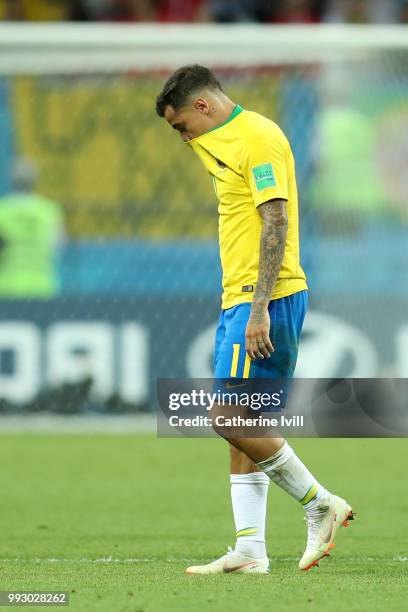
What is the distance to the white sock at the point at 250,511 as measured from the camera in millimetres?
5055

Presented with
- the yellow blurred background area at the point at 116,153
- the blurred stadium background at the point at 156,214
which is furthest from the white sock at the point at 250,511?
the yellow blurred background area at the point at 116,153

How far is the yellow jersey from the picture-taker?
489 cm

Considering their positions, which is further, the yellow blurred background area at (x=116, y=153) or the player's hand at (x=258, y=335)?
the yellow blurred background area at (x=116, y=153)

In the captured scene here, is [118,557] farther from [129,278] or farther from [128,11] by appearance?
[128,11]

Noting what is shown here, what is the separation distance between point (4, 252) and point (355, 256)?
287cm

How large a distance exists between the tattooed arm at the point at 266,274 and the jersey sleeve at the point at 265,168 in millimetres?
37

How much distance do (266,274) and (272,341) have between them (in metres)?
0.27

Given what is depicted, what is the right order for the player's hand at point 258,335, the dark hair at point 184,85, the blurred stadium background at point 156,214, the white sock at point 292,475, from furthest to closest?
1. the blurred stadium background at point 156,214
2. the dark hair at point 184,85
3. the white sock at point 292,475
4. the player's hand at point 258,335

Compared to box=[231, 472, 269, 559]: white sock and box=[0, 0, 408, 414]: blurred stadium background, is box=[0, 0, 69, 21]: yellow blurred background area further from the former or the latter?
box=[231, 472, 269, 559]: white sock

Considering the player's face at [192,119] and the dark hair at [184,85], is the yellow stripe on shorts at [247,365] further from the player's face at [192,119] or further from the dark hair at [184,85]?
the dark hair at [184,85]

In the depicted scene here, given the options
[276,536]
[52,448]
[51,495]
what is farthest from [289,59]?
[276,536]

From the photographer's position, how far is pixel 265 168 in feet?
16.0

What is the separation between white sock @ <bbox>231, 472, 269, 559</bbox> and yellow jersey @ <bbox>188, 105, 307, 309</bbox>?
2.21 ft

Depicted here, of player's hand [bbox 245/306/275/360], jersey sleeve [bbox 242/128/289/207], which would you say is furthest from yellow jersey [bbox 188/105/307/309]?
player's hand [bbox 245/306/275/360]
